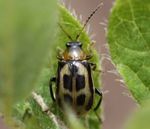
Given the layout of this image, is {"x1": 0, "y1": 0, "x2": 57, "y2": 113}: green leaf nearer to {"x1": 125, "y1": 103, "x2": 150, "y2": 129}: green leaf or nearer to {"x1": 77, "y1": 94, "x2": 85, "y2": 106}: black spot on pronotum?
{"x1": 125, "y1": 103, "x2": 150, "y2": 129}: green leaf

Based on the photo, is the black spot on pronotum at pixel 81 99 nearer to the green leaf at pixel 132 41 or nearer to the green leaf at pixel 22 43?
the green leaf at pixel 132 41

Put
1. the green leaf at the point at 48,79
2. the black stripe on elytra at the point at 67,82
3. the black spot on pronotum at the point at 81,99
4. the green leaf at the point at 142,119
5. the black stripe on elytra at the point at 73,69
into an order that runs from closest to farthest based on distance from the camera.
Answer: the green leaf at the point at 142,119
the green leaf at the point at 48,79
the black spot on pronotum at the point at 81,99
the black stripe on elytra at the point at 67,82
the black stripe on elytra at the point at 73,69

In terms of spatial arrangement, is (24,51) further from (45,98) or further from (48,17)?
(45,98)

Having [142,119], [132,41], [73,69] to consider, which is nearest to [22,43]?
[142,119]

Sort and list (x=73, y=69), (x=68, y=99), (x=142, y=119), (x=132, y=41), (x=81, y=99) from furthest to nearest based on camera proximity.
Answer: (x=73, y=69)
(x=81, y=99)
(x=68, y=99)
(x=132, y=41)
(x=142, y=119)

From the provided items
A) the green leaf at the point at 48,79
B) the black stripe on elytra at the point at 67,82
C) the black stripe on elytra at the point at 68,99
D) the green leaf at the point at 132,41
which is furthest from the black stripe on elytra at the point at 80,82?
the green leaf at the point at 132,41

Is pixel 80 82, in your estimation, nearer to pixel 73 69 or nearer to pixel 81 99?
pixel 81 99
